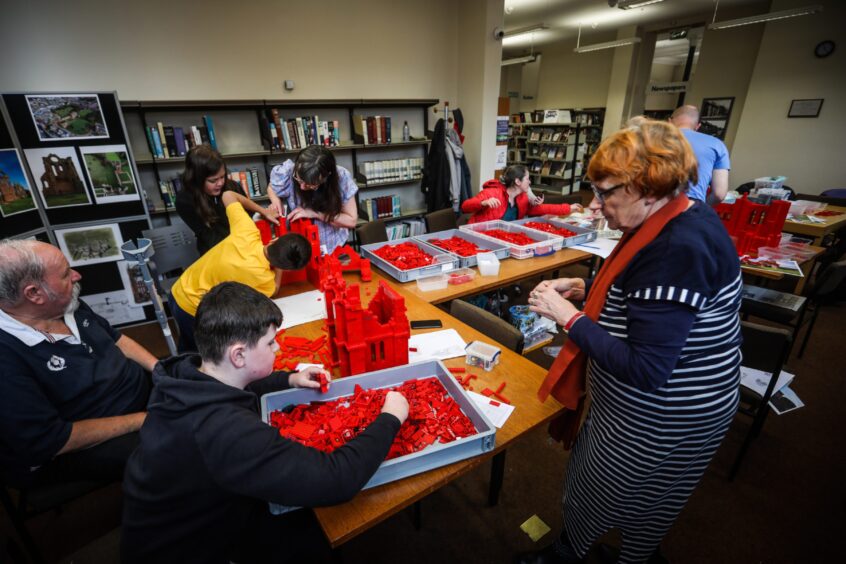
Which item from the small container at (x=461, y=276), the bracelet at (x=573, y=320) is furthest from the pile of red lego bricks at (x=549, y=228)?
the bracelet at (x=573, y=320)

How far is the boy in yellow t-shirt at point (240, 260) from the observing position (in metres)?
1.85

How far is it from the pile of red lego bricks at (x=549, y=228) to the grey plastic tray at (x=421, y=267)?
45.4 inches

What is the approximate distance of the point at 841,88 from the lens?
18.5ft

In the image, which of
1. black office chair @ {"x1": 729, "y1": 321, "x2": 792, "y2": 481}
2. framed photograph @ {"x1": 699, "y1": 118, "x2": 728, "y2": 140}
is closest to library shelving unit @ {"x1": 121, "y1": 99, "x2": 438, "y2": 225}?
black office chair @ {"x1": 729, "y1": 321, "x2": 792, "y2": 481}

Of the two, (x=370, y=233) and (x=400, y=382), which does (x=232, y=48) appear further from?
(x=400, y=382)

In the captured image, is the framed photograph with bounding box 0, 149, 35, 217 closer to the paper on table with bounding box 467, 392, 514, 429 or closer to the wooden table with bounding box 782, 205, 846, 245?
the paper on table with bounding box 467, 392, 514, 429

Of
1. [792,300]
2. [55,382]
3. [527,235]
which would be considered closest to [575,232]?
[527,235]

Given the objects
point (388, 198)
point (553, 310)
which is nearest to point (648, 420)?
point (553, 310)

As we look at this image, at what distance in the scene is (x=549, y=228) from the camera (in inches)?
137

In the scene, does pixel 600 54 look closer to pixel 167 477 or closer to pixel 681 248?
pixel 681 248

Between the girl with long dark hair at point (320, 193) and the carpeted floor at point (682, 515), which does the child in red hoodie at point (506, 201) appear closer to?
the girl with long dark hair at point (320, 193)

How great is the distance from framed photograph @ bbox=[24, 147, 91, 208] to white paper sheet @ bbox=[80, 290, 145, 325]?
89 cm

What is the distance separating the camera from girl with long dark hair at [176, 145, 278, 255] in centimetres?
274

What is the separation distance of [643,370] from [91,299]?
15.1ft
